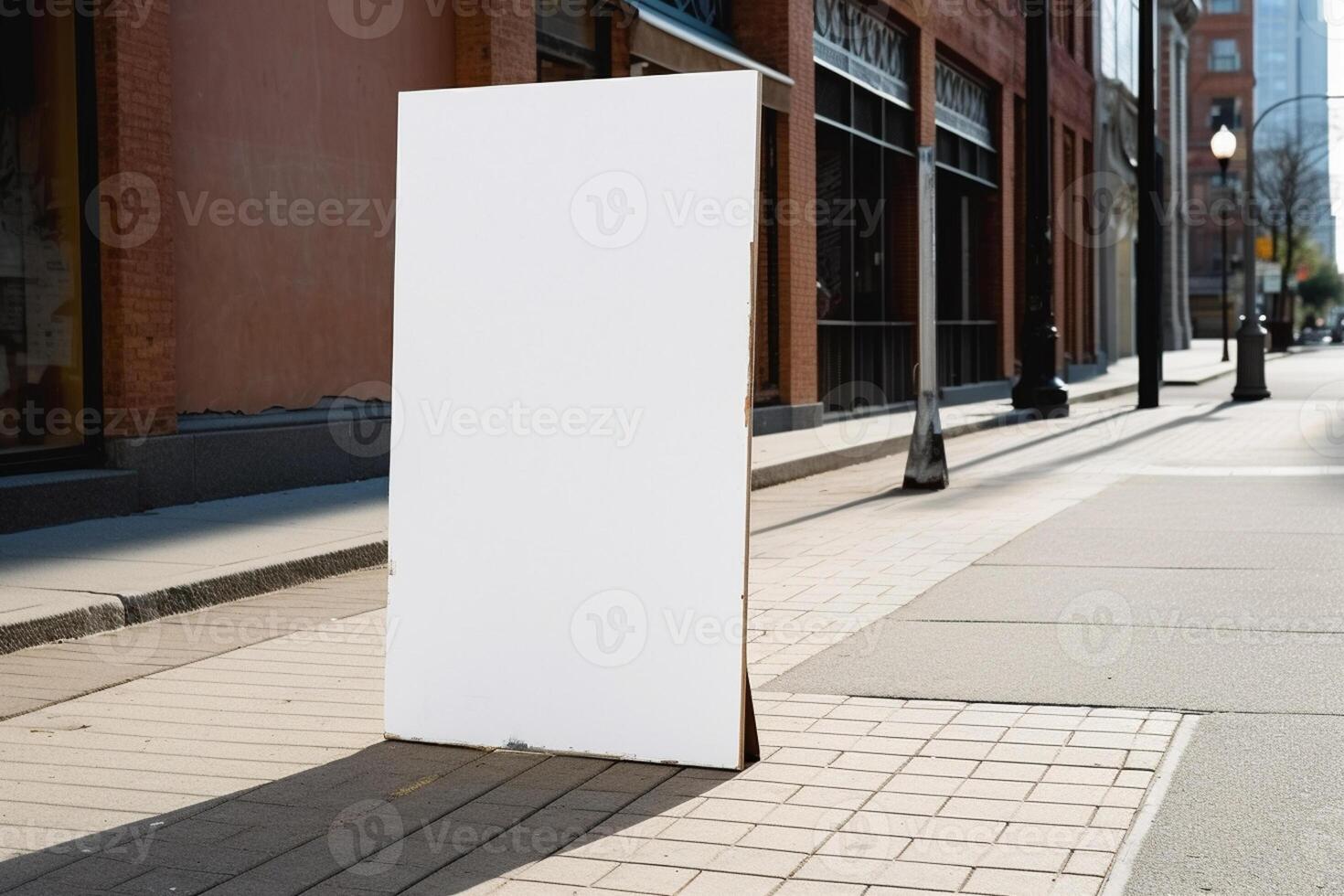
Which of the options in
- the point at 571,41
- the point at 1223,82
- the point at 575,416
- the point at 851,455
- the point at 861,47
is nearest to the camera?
the point at 575,416

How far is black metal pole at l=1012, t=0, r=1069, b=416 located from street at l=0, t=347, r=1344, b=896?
13.9 metres

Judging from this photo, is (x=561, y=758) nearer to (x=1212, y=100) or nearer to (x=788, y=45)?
(x=788, y=45)

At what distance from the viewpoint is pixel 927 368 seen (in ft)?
42.7

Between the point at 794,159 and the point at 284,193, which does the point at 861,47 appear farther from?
the point at 284,193

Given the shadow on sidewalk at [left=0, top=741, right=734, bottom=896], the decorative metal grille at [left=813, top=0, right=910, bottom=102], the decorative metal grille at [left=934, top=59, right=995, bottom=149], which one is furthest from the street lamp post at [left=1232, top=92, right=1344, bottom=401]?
the shadow on sidewalk at [left=0, top=741, right=734, bottom=896]

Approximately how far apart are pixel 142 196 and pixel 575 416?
6312mm

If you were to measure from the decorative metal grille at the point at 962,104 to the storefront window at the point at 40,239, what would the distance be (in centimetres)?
1688

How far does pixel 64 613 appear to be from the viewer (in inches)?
273

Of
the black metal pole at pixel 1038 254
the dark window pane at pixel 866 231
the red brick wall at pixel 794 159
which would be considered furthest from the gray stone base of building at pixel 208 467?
the black metal pole at pixel 1038 254

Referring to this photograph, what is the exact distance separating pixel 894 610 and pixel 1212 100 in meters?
92.7

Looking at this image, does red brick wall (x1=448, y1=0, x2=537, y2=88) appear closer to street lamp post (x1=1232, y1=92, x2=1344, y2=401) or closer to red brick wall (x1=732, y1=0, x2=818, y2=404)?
red brick wall (x1=732, y1=0, x2=818, y2=404)

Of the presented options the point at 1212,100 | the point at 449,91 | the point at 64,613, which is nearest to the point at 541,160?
the point at 449,91

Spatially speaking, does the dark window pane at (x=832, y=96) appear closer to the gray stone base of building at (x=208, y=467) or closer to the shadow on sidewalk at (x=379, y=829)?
the gray stone base of building at (x=208, y=467)

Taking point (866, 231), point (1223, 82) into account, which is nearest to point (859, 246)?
point (866, 231)
